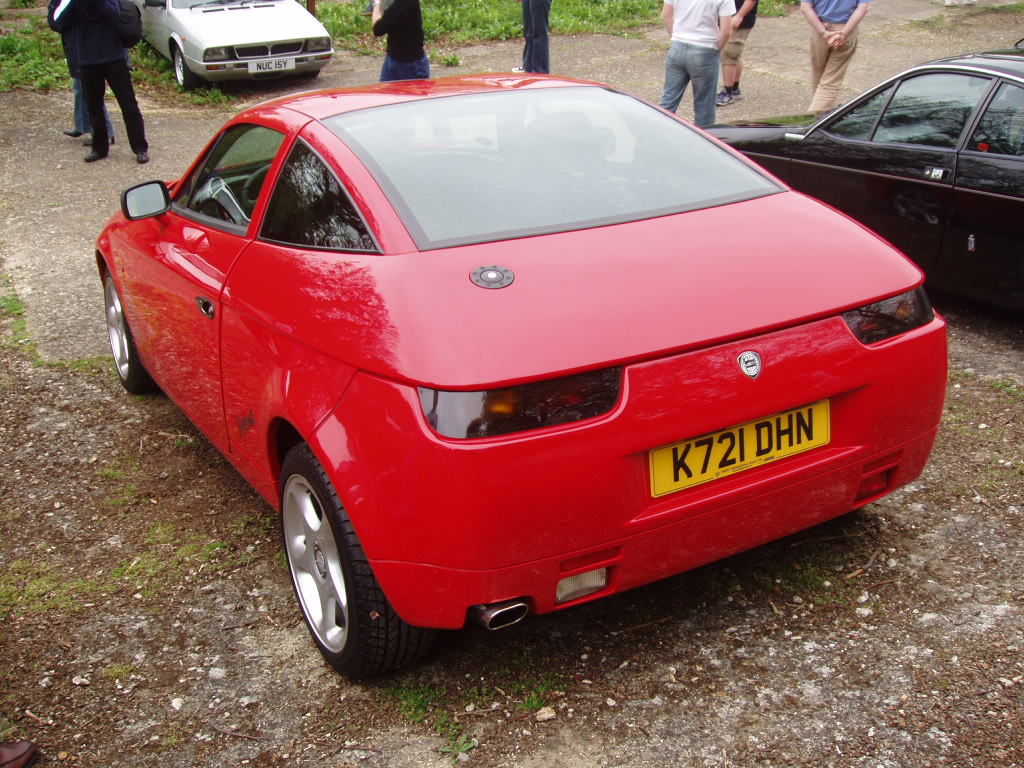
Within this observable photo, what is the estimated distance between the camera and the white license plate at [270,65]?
1239cm

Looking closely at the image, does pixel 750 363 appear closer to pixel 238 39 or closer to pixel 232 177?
pixel 232 177

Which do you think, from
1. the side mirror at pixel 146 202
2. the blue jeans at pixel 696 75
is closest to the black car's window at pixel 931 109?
the blue jeans at pixel 696 75

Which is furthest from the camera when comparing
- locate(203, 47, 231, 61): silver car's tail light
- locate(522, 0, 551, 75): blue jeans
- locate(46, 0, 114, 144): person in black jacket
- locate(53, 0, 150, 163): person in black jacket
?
locate(203, 47, 231, 61): silver car's tail light

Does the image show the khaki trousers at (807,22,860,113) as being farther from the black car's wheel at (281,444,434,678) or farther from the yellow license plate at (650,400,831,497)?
the black car's wheel at (281,444,434,678)

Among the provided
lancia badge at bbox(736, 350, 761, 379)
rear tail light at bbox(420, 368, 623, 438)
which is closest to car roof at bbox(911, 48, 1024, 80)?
lancia badge at bbox(736, 350, 761, 379)

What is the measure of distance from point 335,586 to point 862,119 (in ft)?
14.2

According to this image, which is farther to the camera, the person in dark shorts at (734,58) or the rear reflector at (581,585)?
the person in dark shorts at (734,58)

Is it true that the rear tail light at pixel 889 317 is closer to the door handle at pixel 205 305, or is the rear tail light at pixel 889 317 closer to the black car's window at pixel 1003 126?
the door handle at pixel 205 305

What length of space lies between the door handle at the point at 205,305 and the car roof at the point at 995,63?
3.95m

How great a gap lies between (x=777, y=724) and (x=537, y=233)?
1455mm

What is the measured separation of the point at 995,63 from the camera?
17.2 feet

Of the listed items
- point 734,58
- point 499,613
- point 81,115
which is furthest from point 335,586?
point 734,58

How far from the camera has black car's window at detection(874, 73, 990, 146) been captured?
5195mm

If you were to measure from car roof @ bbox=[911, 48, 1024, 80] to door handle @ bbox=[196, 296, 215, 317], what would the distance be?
3.95 m
